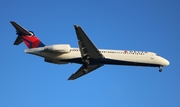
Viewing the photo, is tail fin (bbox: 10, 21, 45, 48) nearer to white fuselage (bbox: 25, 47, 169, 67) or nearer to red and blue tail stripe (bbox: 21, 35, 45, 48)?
red and blue tail stripe (bbox: 21, 35, 45, 48)

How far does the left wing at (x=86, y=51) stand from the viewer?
30425mm

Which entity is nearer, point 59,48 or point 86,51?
point 59,48

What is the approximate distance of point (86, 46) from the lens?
32.1 meters

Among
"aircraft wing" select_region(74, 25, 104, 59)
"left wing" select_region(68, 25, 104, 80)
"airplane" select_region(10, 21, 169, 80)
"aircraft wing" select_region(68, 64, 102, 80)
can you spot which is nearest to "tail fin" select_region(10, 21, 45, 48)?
"airplane" select_region(10, 21, 169, 80)

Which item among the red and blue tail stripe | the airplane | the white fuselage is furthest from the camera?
the red and blue tail stripe

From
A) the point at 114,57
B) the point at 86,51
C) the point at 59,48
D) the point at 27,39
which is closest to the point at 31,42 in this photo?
the point at 27,39

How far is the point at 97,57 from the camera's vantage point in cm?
3356

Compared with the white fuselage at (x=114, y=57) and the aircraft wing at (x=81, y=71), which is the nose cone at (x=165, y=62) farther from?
the aircraft wing at (x=81, y=71)

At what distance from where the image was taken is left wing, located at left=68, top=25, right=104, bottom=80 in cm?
3042

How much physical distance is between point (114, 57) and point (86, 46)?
413 centimetres

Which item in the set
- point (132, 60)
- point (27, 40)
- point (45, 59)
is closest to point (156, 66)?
point (132, 60)

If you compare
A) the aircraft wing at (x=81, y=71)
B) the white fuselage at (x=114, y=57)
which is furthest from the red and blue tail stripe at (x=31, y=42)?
the aircraft wing at (x=81, y=71)

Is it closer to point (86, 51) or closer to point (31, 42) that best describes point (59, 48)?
point (86, 51)

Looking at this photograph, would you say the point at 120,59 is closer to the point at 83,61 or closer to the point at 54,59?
the point at 83,61
